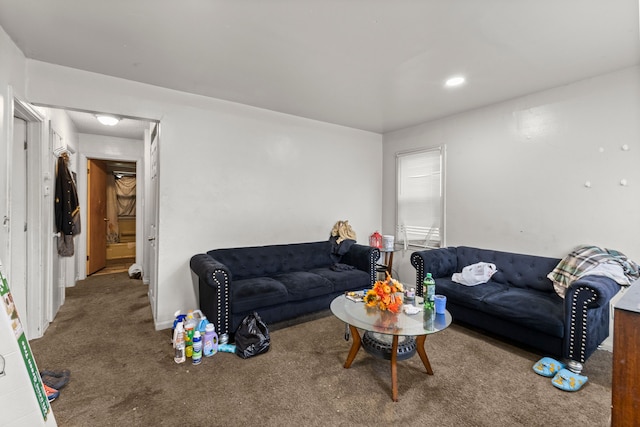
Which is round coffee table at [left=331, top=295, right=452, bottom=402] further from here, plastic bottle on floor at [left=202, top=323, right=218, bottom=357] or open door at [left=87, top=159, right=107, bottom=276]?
open door at [left=87, top=159, right=107, bottom=276]

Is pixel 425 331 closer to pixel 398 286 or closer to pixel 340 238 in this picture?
pixel 398 286

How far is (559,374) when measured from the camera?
7.01 ft

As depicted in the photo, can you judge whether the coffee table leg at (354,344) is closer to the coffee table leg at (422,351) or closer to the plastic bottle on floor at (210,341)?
the coffee table leg at (422,351)

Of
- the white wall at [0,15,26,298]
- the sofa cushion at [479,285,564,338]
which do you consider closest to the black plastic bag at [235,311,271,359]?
the white wall at [0,15,26,298]

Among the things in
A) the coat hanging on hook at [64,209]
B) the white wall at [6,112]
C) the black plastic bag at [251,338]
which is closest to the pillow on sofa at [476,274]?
the black plastic bag at [251,338]

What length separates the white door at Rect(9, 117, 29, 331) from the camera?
99.6 inches

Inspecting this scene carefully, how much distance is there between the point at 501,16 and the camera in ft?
6.26

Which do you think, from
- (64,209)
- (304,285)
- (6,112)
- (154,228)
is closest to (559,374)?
(304,285)

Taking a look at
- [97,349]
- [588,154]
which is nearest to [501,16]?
[588,154]

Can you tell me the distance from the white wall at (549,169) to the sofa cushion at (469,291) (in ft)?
2.21

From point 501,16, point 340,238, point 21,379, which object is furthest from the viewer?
point 340,238

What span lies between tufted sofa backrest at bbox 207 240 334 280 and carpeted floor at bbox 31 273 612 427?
854 mm

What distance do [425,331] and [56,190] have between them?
4.38m

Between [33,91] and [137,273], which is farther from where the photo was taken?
[137,273]
